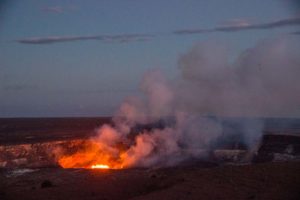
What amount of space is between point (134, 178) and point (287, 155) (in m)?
20.1

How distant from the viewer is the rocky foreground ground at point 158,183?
23359mm

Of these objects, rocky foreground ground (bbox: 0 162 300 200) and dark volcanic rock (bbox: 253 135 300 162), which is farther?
dark volcanic rock (bbox: 253 135 300 162)

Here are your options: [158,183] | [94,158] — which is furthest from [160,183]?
[94,158]

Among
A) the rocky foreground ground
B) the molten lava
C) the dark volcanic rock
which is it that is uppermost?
the rocky foreground ground

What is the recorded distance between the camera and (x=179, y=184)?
2606 centimetres

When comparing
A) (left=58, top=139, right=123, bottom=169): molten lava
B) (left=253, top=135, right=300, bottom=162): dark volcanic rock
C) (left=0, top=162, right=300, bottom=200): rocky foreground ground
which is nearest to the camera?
(left=0, top=162, right=300, bottom=200): rocky foreground ground

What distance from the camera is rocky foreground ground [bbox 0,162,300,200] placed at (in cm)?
2336

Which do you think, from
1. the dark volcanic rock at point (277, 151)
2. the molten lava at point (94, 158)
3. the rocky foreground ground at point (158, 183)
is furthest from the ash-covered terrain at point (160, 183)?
the molten lava at point (94, 158)

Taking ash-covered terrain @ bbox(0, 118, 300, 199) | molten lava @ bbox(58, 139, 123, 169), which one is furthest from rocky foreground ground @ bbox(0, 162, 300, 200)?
molten lava @ bbox(58, 139, 123, 169)

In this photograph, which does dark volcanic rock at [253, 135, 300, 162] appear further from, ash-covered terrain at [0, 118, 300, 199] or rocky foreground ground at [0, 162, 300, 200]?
rocky foreground ground at [0, 162, 300, 200]

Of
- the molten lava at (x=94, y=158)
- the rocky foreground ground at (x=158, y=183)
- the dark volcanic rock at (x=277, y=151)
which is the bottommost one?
the dark volcanic rock at (x=277, y=151)

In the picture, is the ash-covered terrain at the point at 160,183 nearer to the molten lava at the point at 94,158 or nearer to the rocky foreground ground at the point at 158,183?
the rocky foreground ground at the point at 158,183

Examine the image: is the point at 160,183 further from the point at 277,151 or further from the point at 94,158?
the point at 277,151

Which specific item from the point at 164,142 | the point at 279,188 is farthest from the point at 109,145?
the point at 279,188
